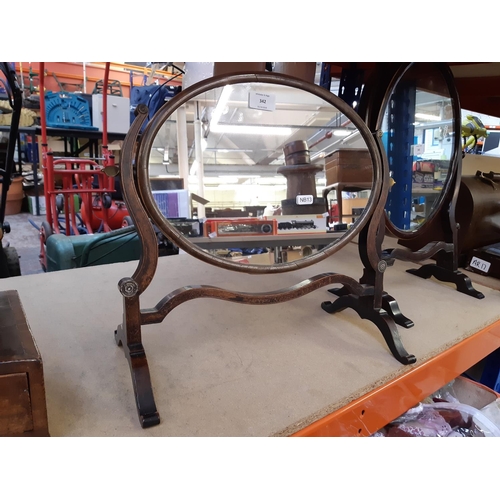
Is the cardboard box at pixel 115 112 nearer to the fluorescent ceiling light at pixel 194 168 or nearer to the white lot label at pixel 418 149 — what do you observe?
the white lot label at pixel 418 149

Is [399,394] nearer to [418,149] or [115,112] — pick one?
[418,149]

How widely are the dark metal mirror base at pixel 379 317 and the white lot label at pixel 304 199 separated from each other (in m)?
0.26

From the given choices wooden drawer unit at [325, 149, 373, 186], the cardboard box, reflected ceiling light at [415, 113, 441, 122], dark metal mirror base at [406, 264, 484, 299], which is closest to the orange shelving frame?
dark metal mirror base at [406, 264, 484, 299]

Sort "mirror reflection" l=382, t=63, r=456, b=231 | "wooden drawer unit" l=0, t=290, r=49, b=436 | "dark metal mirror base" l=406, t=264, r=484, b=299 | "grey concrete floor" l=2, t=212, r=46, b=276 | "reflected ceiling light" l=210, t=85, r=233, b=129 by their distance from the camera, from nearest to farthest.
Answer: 1. "wooden drawer unit" l=0, t=290, r=49, b=436
2. "reflected ceiling light" l=210, t=85, r=233, b=129
3. "dark metal mirror base" l=406, t=264, r=484, b=299
4. "mirror reflection" l=382, t=63, r=456, b=231
5. "grey concrete floor" l=2, t=212, r=46, b=276

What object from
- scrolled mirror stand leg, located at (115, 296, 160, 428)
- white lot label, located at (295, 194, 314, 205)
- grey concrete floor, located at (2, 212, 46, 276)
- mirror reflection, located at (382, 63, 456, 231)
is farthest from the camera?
grey concrete floor, located at (2, 212, 46, 276)

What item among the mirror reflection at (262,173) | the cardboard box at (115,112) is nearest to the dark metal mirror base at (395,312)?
the mirror reflection at (262,173)

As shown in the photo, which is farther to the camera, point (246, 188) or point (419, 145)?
point (419, 145)

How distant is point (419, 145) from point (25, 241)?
10.4 feet

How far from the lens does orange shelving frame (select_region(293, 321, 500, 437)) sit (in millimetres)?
555

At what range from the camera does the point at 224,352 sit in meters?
0.72

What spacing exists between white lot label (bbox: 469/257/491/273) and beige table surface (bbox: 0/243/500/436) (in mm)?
163

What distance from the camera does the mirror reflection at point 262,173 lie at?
0.70 m

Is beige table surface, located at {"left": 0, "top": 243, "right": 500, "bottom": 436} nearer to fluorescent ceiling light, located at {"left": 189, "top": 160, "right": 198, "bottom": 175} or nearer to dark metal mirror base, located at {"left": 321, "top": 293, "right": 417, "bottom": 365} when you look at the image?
dark metal mirror base, located at {"left": 321, "top": 293, "right": 417, "bottom": 365}

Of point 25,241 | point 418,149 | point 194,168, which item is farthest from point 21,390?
point 25,241
